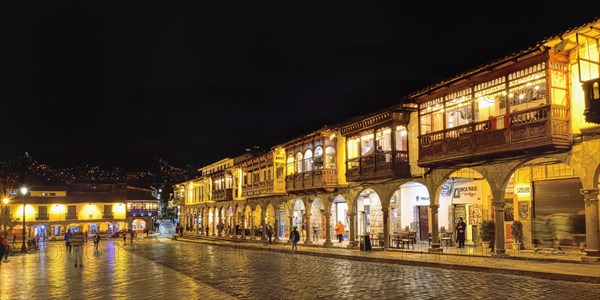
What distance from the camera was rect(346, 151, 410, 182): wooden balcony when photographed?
87.2ft

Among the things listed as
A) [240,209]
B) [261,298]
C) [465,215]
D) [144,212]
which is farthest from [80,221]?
[261,298]

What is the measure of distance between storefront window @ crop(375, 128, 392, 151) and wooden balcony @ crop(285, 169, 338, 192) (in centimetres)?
541

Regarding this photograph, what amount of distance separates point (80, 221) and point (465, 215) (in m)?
79.2

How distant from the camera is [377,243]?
3105 cm

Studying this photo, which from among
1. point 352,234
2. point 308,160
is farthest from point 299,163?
point 352,234

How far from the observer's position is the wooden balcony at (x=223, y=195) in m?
54.5

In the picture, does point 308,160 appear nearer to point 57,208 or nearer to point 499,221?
point 499,221

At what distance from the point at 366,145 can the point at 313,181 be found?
19.6 ft

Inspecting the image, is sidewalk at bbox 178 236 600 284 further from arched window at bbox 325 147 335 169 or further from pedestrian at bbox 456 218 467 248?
arched window at bbox 325 147 335 169

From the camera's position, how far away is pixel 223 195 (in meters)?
56.0

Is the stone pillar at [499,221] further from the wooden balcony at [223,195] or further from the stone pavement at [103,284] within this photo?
the wooden balcony at [223,195]

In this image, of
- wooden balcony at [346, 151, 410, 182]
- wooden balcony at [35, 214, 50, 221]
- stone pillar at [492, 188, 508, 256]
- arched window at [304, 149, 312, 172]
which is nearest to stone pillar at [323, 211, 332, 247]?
wooden balcony at [346, 151, 410, 182]

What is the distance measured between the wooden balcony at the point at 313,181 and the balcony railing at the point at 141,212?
6599cm

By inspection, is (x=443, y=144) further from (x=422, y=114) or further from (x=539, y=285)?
(x=539, y=285)
